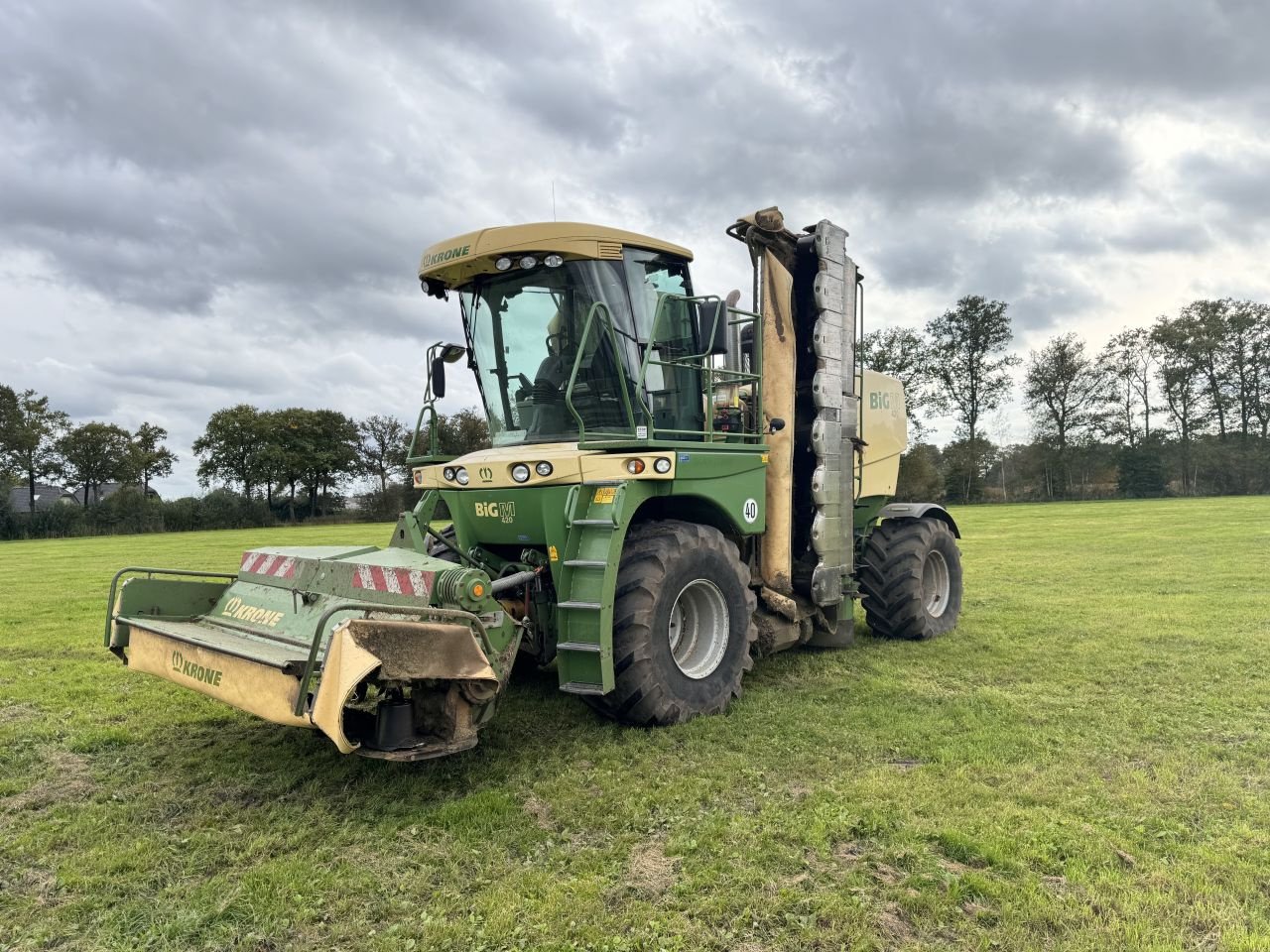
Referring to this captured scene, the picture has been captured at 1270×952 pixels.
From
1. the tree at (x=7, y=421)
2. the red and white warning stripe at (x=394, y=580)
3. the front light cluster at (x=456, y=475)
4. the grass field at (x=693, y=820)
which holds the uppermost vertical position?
the tree at (x=7, y=421)

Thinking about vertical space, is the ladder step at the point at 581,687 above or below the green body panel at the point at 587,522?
below

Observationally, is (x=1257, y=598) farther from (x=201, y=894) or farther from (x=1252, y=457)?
(x=1252, y=457)

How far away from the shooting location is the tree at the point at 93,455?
57344mm

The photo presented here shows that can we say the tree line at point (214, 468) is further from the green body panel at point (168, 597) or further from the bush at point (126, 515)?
the green body panel at point (168, 597)

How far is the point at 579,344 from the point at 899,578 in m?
4.25

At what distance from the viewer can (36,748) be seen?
17.0 ft

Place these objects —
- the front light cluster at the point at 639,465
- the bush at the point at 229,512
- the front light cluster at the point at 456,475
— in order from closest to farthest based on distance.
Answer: the front light cluster at the point at 639,465 → the front light cluster at the point at 456,475 → the bush at the point at 229,512

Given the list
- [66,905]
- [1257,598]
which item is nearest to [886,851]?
[66,905]


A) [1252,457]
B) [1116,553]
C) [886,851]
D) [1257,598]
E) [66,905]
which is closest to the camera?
[66,905]

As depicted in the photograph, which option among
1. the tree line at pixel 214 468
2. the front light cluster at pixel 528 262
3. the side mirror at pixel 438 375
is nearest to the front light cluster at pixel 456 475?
the side mirror at pixel 438 375

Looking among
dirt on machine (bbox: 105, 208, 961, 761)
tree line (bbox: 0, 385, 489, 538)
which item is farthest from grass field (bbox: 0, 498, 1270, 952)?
tree line (bbox: 0, 385, 489, 538)

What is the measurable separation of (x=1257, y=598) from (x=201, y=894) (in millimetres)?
11676

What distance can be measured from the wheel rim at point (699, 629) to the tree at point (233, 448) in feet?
203

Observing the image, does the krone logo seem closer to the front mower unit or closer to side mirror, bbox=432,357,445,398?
the front mower unit
